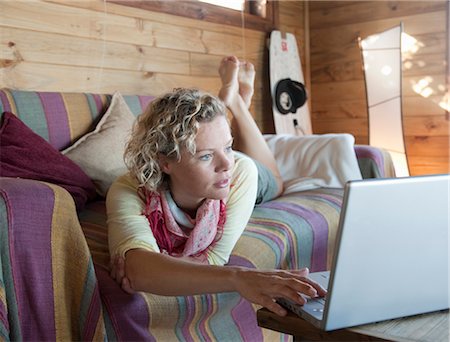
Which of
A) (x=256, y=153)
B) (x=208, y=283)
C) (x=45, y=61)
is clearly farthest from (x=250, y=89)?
(x=208, y=283)

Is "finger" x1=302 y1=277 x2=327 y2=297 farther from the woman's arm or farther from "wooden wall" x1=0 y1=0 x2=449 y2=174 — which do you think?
"wooden wall" x1=0 y1=0 x2=449 y2=174

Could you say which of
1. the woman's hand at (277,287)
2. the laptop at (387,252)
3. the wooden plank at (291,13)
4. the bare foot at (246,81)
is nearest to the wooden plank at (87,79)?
the bare foot at (246,81)

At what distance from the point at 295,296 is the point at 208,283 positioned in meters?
0.23

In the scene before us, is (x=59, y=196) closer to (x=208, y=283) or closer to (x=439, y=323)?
(x=208, y=283)

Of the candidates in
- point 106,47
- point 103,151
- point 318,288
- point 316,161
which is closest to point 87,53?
point 106,47

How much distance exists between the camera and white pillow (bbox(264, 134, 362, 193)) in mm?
2318

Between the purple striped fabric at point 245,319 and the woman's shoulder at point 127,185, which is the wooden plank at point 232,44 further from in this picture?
the purple striped fabric at point 245,319

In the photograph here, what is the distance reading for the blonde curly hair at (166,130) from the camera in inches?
50.4

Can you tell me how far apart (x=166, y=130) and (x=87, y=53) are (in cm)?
140

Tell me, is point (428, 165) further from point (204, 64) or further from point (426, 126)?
point (204, 64)

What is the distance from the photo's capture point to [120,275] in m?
1.20

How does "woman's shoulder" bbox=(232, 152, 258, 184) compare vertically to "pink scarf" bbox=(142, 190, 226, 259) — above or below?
above

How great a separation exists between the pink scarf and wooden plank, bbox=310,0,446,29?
2621 millimetres

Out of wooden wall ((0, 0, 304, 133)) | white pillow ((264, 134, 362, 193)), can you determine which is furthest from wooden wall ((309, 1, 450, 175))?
white pillow ((264, 134, 362, 193))
